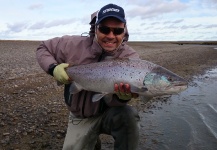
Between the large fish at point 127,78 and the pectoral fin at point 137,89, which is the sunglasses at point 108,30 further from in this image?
the pectoral fin at point 137,89

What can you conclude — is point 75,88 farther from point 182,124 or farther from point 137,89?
point 182,124

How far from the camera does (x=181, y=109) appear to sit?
793 cm

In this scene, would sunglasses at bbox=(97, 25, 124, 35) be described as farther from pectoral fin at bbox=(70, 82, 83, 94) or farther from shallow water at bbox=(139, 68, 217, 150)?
shallow water at bbox=(139, 68, 217, 150)

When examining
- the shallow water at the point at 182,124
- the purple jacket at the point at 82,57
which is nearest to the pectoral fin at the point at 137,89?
the purple jacket at the point at 82,57

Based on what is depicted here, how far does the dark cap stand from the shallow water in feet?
8.26

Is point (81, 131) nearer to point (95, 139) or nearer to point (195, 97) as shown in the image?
point (95, 139)

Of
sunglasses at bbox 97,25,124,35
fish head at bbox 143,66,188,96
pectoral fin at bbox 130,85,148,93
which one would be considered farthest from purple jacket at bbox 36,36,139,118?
fish head at bbox 143,66,188,96

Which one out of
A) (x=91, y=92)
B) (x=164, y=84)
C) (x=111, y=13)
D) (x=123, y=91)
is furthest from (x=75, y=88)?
(x=164, y=84)

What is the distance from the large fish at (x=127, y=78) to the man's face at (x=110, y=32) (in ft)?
1.03

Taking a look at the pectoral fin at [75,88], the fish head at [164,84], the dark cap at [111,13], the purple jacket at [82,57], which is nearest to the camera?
the fish head at [164,84]

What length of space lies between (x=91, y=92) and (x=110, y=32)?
0.98m

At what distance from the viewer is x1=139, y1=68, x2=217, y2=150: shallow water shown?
18.0 feet

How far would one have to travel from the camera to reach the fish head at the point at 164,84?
3.81m

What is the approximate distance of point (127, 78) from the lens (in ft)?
13.0
